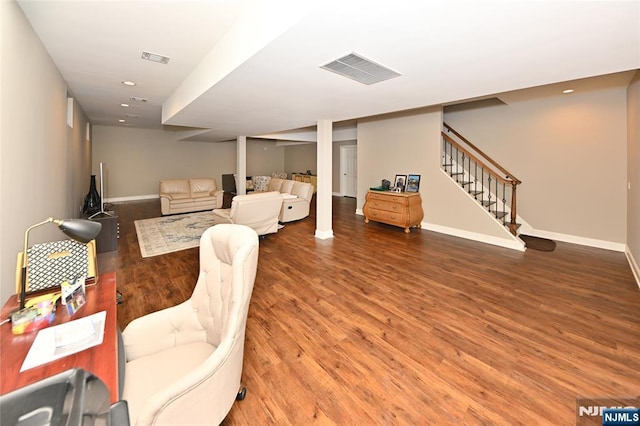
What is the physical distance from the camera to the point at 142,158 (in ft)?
32.2

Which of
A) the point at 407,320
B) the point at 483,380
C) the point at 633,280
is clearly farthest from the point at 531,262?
the point at 483,380

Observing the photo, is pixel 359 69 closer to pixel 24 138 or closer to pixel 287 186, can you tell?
pixel 24 138

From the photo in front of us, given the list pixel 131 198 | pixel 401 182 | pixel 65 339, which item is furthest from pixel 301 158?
pixel 65 339

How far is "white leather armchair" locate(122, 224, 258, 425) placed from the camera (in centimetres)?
109

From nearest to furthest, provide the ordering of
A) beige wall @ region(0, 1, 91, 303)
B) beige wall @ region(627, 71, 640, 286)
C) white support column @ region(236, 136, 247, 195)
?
beige wall @ region(0, 1, 91, 303) → beige wall @ region(627, 71, 640, 286) → white support column @ region(236, 136, 247, 195)

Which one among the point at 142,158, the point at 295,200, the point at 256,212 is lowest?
the point at 256,212

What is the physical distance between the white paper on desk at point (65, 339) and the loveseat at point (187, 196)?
21.5 ft

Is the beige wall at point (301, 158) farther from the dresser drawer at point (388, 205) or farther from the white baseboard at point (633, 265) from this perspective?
the white baseboard at point (633, 265)

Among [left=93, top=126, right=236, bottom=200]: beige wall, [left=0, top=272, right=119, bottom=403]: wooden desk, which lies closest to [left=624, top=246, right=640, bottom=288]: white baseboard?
[left=0, top=272, right=119, bottom=403]: wooden desk

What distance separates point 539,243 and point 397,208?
8.18ft

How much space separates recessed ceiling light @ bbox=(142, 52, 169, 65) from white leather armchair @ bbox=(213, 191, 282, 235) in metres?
2.16

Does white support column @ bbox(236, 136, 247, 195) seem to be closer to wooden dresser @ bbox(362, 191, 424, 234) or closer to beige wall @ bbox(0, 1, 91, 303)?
wooden dresser @ bbox(362, 191, 424, 234)

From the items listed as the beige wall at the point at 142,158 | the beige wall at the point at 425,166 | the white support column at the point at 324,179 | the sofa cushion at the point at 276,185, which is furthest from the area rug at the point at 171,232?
the beige wall at the point at 425,166

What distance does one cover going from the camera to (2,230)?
69.6 inches
